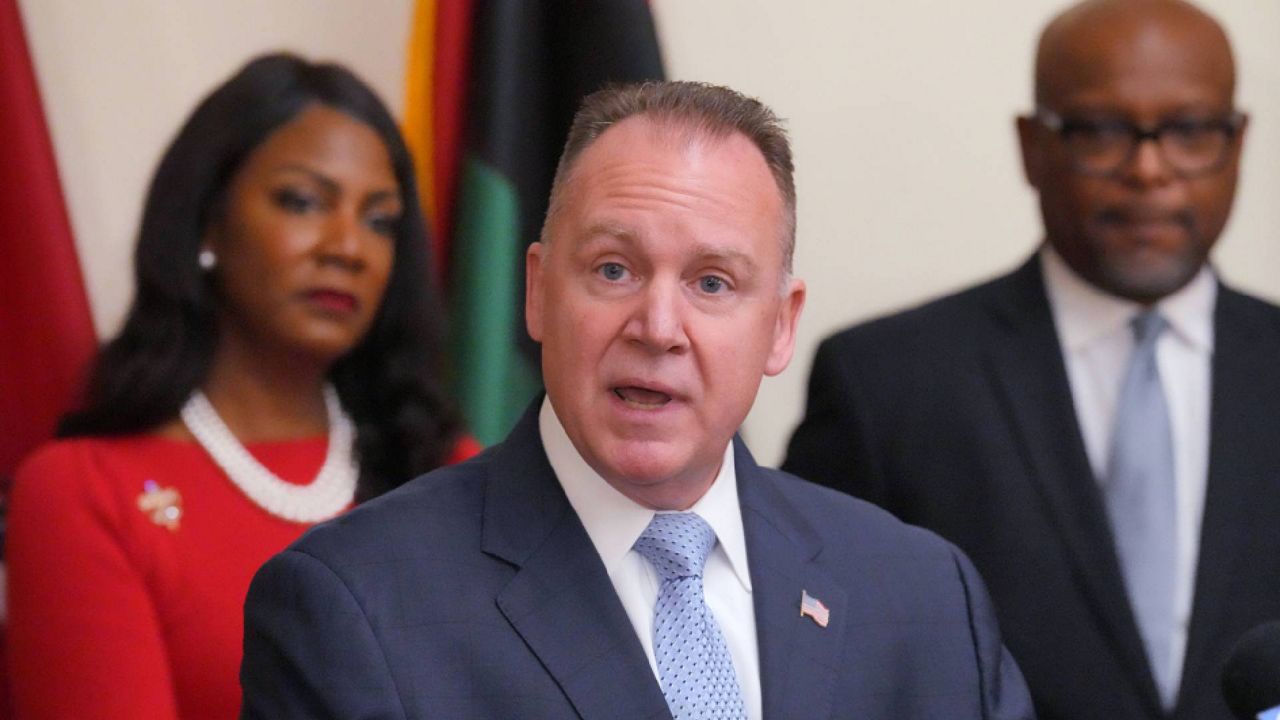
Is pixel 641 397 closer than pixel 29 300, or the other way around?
pixel 641 397

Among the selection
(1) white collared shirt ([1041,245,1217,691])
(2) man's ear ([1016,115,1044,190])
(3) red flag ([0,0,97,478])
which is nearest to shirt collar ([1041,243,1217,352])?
(1) white collared shirt ([1041,245,1217,691])

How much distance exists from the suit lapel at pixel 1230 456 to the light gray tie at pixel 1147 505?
4 centimetres

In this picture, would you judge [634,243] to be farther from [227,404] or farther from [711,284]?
[227,404]

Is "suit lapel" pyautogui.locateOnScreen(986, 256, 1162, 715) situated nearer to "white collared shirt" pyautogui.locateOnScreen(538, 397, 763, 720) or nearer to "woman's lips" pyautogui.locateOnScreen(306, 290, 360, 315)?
"white collared shirt" pyautogui.locateOnScreen(538, 397, 763, 720)

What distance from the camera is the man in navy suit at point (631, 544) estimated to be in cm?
163

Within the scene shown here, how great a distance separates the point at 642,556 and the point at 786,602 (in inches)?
6.4

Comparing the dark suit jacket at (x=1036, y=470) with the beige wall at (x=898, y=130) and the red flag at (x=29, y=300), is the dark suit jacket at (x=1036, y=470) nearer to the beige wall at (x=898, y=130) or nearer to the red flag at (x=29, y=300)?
the beige wall at (x=898, y=130)

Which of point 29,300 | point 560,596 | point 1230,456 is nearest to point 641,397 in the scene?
point 560,596

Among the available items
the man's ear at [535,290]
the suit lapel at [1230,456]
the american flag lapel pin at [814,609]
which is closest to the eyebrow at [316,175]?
the man's ear at [535,290]

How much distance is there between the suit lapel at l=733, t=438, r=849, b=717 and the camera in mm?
1734

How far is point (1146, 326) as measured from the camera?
2656mm

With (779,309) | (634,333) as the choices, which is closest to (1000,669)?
(779,309)

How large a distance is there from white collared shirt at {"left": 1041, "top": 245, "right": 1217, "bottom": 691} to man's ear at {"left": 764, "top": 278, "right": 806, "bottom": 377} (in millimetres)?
844

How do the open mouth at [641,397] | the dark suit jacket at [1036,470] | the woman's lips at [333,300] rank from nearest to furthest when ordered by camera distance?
the open mouth at [641,397], the dark suit jacket at [1036,470], the woman's lips at [333,300]
